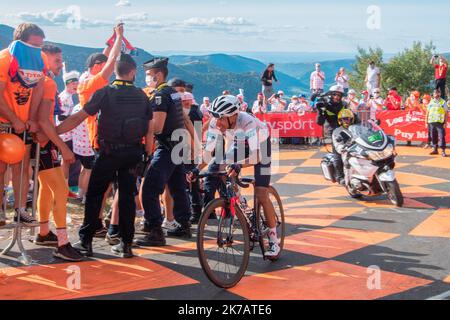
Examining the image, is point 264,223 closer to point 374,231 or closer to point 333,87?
point 374,231

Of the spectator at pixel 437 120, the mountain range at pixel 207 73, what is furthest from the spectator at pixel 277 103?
the mountain range at pixel 207 73

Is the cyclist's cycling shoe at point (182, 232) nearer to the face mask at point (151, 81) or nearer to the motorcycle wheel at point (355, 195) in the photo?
the face mask at point (151, 81)

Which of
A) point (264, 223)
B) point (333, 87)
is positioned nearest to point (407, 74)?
point (333, 87)

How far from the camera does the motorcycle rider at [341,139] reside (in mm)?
9781

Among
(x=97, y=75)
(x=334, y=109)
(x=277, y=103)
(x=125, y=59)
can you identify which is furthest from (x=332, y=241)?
(x=277, y=103)

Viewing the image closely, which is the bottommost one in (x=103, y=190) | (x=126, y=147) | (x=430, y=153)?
(x=430, y=153)

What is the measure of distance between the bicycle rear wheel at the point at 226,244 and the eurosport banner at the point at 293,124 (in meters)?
12.5

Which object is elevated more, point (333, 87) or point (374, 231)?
point (333, 87)

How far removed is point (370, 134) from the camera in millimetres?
9273

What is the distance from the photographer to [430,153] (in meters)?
14.8

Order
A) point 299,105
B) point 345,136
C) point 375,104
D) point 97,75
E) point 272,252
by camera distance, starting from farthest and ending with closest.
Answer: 1. point 299,105
2. point 375,104
3. point 345,136
4. point 97,75
5. point 272,252

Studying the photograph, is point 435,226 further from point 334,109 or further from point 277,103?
point 277,103

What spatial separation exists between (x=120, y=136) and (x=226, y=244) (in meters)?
1.48
